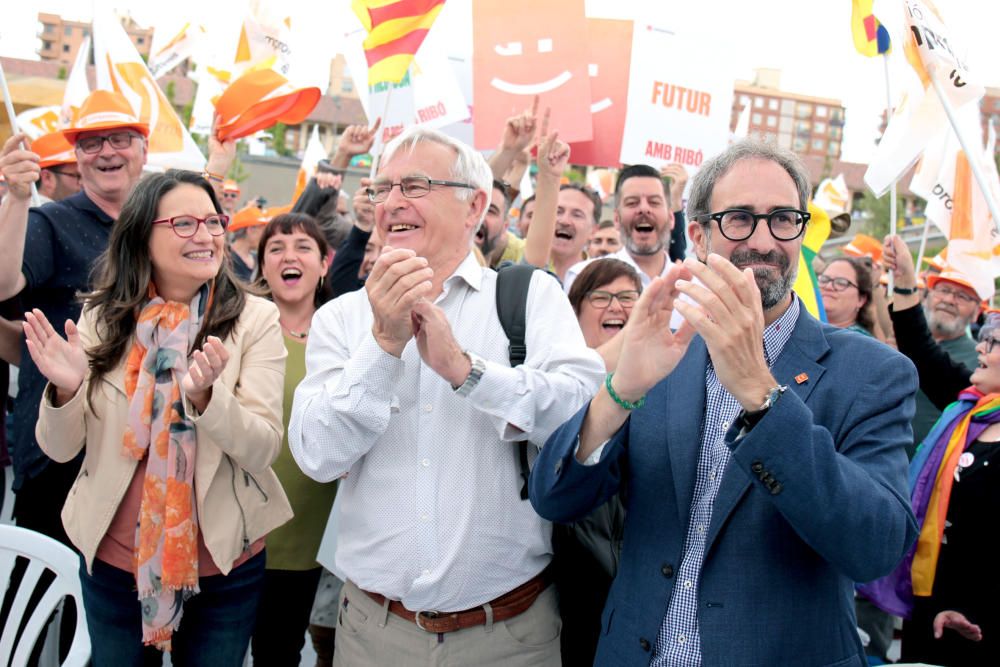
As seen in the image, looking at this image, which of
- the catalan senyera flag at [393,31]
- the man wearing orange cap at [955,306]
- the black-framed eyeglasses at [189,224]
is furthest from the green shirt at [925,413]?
the black-framed eyeglasses at [189,224]

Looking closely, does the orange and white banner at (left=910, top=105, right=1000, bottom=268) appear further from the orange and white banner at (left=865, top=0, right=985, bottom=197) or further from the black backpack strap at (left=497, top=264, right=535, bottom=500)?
the black backpack strap at (left=497, top=264, right=535, bottom=500)

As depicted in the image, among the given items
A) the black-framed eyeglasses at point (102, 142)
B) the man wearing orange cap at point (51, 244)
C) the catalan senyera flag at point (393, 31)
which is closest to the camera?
the man wearing orange cap at point (51, 244)

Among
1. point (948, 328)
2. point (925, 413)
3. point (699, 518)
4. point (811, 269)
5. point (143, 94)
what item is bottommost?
point (925, 413)

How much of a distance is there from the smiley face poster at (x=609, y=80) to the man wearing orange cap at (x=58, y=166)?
3.02m

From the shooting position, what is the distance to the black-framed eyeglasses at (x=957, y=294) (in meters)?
5.44

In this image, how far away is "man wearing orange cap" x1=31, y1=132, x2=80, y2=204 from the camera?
15.6 ft

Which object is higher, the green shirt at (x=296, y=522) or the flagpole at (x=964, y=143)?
the flagpole at (x=964, y=143)

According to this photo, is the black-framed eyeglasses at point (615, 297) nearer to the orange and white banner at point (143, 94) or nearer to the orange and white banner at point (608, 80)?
the orange and white banner at point (608, 80)

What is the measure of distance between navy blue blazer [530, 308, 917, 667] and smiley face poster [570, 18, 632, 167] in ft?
12.0

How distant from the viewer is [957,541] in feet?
10.7

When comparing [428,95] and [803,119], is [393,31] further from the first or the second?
[803,119]

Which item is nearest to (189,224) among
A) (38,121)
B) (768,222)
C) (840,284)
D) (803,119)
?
(768,222)

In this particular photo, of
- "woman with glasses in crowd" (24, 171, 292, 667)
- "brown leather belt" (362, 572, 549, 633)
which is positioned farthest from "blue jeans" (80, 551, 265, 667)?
"brown leather belt" (362, 572, 549, 633)

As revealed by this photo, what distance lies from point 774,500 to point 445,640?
38.9 inches
